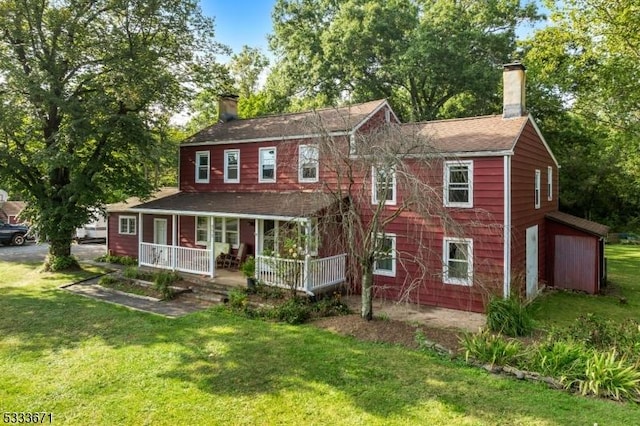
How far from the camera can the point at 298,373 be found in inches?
299

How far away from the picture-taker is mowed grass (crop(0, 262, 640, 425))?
6.14 meters

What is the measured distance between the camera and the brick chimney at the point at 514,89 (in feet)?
44.4

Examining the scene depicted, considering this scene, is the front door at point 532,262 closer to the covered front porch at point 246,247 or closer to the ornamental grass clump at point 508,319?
the ornamental grass clump at point 508,319

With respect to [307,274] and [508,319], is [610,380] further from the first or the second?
[307,274]

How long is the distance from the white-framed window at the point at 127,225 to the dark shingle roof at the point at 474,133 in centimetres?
1425

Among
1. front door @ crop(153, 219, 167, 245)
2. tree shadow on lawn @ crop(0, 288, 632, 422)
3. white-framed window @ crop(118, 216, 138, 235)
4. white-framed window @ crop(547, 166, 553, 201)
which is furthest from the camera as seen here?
white-framed window @ crop(118, 216, 138, 235)

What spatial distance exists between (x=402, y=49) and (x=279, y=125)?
13124mm

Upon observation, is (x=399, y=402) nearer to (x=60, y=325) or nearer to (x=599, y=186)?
(x=60, y=325)

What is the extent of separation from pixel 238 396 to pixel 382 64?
2535 centimetres

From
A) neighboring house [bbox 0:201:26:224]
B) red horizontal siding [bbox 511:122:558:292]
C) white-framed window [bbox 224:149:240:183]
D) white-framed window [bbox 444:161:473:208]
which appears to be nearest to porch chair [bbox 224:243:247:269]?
white-framed window [bbox 224:149:240:183]

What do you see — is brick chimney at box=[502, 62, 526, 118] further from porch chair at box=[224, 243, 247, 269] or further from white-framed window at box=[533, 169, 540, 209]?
porch chair at box=[224, 243, 247, 269]

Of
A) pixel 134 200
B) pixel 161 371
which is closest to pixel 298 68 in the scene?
pixel 134 200

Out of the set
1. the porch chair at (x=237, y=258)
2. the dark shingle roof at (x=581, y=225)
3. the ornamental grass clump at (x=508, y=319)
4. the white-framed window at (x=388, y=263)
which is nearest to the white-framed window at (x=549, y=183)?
the dark shingle roof at (x=581, y=225)

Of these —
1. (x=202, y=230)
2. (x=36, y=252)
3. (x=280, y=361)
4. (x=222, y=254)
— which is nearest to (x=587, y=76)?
(x=222, y=254)
